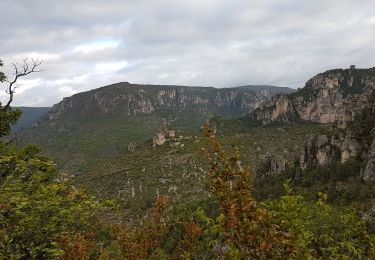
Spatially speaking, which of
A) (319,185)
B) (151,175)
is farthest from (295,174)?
(151,175)

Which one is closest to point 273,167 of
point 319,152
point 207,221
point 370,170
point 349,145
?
point 319,152

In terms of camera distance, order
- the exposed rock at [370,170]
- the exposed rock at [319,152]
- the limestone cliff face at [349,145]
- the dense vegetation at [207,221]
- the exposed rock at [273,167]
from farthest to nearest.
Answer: the exposed rock at [273,167]
the exposed rock at [319,152]
the limestone cliff face at [349,145]
the exposed rock at [370,170]
the dense vegetation at [207,221]

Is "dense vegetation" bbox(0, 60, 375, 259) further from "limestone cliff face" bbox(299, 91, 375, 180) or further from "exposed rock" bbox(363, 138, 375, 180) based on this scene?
A: "limestone cliff face" bbox(299, 91, 375, 180)

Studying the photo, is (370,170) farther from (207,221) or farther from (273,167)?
(207,221)

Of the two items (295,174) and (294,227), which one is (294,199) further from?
(295,174)

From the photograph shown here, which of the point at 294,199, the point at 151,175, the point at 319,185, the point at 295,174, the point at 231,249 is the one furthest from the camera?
the point at 151,175

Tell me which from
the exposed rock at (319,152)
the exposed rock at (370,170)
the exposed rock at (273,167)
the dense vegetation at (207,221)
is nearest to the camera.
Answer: the dense vegetation at (207,221)

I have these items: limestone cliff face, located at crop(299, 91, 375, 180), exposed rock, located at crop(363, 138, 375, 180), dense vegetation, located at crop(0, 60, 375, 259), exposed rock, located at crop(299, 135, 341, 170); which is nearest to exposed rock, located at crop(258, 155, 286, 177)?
limestone cliff face, located at crop(299, 91, 375, 180)

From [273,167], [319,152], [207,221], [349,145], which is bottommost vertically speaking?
[273,167]

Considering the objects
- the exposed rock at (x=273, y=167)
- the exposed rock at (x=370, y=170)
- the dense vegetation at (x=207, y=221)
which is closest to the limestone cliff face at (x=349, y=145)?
the exposed rock at (x=370, y=170)

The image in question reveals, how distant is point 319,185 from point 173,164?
317 ft

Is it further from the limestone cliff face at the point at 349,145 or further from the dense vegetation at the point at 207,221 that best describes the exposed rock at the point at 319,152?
the dense vegetation at the point at 207,221

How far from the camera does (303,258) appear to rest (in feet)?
25.5

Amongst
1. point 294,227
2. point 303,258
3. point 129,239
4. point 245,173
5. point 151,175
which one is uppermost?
point 245,173
